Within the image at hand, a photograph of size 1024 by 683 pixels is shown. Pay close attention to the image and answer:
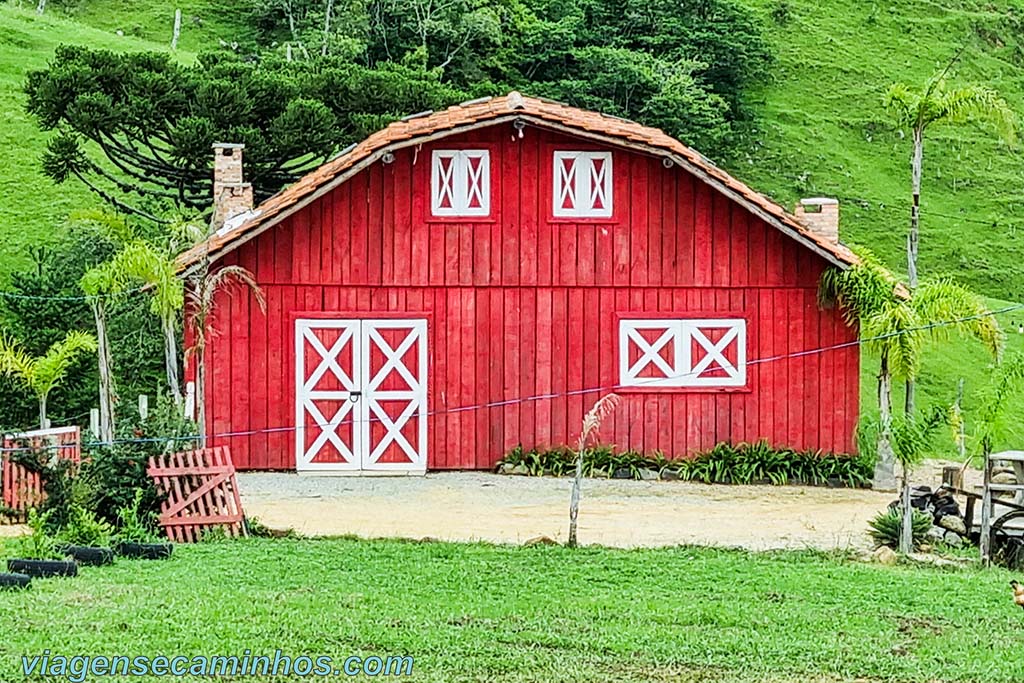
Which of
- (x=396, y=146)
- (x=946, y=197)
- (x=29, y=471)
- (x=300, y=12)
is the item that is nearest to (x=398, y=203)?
(x=396, y=146)

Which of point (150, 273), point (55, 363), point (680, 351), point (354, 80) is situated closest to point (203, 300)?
point (150, 273)

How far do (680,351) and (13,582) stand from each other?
12927 mm

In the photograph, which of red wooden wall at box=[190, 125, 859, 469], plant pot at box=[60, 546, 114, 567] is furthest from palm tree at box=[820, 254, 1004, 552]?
plant pot at box=[60, 546, 114, 567]

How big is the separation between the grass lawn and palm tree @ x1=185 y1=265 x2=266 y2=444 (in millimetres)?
5634

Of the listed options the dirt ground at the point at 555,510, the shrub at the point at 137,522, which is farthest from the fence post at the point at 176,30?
the shrub at the point at 137,522

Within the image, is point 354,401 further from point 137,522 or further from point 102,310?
point 137,522

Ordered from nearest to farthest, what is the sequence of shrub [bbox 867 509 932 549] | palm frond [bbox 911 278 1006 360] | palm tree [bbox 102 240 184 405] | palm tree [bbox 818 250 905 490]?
shrub [bbox 867 509 932 549]
palm tree [bbox 102 240 184 405]
palm frond [bbox 911 278 1006 360]
palm tree [bbox 818 250 905 490]

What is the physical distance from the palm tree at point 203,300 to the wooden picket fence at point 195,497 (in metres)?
3.14

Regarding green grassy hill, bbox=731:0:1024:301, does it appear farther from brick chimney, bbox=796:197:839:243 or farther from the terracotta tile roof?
the terracotta tile roof

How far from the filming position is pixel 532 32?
176 feet

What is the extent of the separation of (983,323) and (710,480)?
4.14m

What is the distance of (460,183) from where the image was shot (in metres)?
22.9

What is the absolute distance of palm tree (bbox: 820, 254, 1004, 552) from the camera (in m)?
21.4

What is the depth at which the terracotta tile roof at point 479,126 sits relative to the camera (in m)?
22.0
